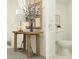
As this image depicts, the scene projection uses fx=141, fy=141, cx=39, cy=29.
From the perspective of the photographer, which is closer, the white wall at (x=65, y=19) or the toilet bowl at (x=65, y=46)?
the toilet bowl at (x=65, y=46)

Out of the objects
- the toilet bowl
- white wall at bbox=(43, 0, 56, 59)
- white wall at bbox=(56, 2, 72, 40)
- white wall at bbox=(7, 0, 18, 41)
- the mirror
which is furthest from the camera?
white wall at bbox=(7, 0, 18, 41)

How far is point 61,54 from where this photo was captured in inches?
152

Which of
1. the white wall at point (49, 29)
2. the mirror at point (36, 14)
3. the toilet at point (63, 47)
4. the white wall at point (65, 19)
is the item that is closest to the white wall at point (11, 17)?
the mirror at point (36, 14)

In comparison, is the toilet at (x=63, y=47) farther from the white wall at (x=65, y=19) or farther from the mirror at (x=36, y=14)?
the mirror at (x=36, y=14)

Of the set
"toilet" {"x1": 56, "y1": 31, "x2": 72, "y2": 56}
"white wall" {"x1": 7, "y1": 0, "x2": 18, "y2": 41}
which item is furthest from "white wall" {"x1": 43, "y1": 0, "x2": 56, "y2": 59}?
"white wall" {"x1": 7, "y1": 0, "x2": 18, "y2": 41}

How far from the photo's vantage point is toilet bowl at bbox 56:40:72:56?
3.58m

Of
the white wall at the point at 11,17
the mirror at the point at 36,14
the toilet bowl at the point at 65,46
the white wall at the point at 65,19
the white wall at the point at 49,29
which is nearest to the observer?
the white wall at the point at 49,29

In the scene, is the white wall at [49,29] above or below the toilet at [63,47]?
above

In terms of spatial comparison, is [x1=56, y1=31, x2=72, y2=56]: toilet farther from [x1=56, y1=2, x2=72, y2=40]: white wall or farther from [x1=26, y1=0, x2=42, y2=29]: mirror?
[x1=26, y1=0, x2=42, y2=29]: mirror

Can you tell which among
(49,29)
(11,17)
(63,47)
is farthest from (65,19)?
(11,17)

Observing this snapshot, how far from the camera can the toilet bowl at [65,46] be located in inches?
141
